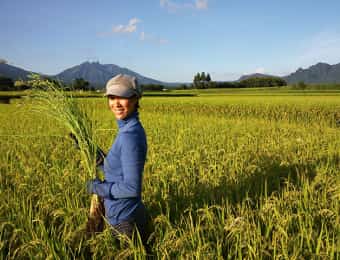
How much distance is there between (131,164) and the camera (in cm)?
211

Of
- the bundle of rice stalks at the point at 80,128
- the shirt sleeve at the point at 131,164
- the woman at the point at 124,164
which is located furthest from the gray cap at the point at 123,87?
the bundle of rice stalks at the point at 80,128

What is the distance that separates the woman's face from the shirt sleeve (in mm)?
179

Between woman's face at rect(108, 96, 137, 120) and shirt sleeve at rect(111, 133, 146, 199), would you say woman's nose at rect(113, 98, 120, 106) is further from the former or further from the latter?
shirt sleeve at rect(111, 133, 146, 199)

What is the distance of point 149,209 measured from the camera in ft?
11.1

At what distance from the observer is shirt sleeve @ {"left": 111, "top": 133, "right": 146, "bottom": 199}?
2.11 m

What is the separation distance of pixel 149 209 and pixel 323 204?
1.93 meters

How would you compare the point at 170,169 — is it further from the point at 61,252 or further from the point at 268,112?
the point at 268,112

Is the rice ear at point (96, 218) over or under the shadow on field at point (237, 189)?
over

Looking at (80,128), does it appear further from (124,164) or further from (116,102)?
(124,164)

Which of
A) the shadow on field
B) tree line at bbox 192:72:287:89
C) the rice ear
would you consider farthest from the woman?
tree line at bbox 192:72:287:89

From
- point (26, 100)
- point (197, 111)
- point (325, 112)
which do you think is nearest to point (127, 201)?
point (26, 100)

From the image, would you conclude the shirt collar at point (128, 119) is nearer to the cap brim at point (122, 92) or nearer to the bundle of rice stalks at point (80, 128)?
the cap brim at point (122, 92)

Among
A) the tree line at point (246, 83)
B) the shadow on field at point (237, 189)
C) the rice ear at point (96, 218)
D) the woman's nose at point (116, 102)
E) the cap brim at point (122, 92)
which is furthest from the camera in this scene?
the tree line at point (246, 83)

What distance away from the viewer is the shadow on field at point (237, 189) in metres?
3.49
